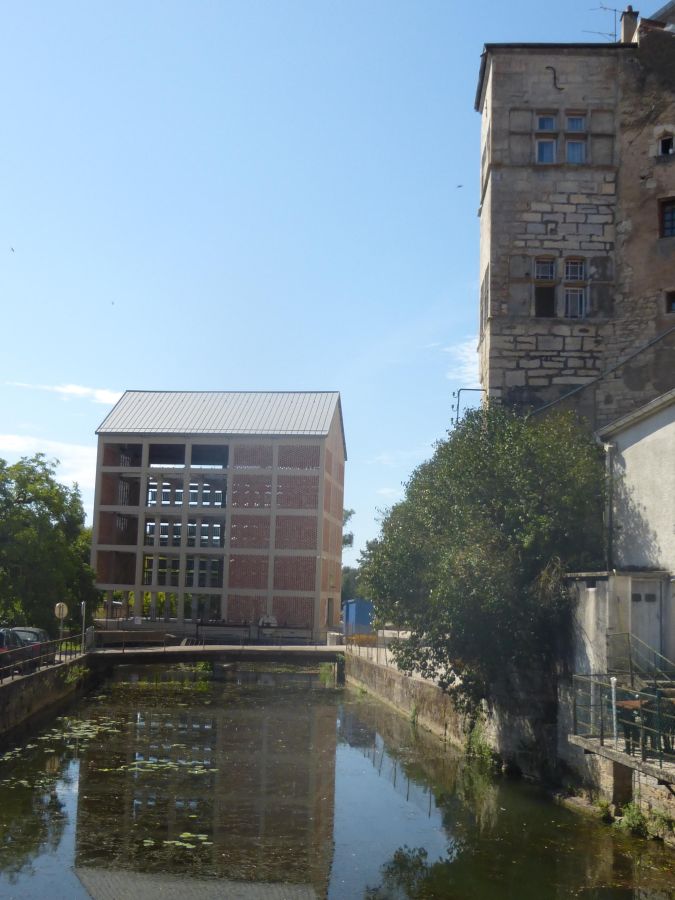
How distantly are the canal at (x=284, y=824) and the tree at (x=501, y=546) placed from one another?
294 cm

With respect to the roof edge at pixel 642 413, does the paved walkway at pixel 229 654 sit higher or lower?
lower

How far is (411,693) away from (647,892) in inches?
645

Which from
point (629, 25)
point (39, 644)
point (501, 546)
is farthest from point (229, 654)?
point (629, 25)

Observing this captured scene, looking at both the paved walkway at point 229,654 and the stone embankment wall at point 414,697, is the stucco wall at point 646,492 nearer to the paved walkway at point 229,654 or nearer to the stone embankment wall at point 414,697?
the stone embankment wall at point 414,697

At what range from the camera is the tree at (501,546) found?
18031 mm

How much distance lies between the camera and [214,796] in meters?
17.6

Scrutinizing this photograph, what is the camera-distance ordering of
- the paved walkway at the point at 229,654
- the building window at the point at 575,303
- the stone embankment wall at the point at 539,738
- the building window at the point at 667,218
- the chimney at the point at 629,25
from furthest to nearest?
the paved walkway at the point at 229,654
the chimney at the point at 629,25
the building window at the point at 575,303
the building window at the point at 667,218
the stone embankment wall at the point at 539,738

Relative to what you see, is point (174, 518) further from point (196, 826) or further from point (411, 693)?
point (196, 826)

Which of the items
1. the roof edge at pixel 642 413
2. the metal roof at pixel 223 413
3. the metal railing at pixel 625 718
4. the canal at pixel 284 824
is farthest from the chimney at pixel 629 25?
the metal roof at pixel 223 413

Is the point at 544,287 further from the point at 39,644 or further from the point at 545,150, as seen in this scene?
the point at 39,644

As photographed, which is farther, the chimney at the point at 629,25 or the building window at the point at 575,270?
the chimney at the point at 629,25

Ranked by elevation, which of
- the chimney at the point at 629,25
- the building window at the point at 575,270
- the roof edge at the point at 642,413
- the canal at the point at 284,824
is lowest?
the canal at the point at 284,824

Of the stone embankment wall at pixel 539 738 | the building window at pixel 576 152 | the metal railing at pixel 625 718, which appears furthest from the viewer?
the building window at pixel 576 152

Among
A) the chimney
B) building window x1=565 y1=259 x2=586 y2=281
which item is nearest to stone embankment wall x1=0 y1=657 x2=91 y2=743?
building window x1=565 y1=259 x2=586 y2=281
